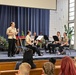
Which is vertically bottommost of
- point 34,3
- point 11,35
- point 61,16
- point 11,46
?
point 11,46

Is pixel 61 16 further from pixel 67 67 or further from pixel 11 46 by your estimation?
pixel 67 67

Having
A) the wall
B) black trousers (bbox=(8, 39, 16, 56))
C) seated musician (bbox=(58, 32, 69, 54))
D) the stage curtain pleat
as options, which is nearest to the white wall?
the stage curtain pleat

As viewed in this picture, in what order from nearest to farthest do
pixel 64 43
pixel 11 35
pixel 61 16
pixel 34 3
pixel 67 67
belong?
pixel 67 67
pixel 11 35
pixel 64 43
pixel 34 3
pixel 61 16

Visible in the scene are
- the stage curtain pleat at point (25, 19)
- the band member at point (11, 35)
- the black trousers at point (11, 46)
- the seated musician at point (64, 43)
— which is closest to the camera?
the band member at point (11, 35)

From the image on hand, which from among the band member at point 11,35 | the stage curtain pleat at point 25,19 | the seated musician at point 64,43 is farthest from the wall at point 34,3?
the band member at point 11,35

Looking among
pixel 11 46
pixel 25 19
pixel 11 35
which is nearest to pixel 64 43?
pixel 11 46

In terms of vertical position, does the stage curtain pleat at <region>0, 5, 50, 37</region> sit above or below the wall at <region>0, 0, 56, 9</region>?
below

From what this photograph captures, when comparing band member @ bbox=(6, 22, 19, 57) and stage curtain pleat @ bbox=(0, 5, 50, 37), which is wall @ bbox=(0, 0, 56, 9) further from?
band member @ bbox=(6, 22, 19, 57)

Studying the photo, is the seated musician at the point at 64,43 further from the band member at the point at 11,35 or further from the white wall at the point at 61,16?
the white wall at the point at 61,16

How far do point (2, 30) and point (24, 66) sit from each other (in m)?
9.50

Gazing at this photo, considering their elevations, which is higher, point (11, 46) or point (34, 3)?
point (34, 3)

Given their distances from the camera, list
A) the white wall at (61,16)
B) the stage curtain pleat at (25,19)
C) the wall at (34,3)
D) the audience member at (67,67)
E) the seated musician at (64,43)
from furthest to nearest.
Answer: the white wall at (61,16), the stage curtain pleat at (25,19), the wall at (34,3), the seated musician at (64,43), the audience member at (67,67)

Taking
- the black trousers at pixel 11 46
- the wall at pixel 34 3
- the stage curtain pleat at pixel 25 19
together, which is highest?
Answer: the wall at pixel 34 3

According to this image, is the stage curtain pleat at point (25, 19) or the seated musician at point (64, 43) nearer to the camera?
the seated musician at point (64, 43)
